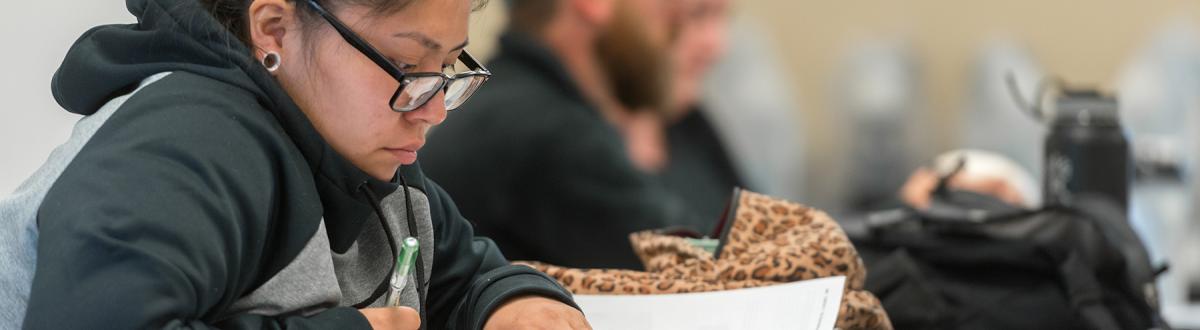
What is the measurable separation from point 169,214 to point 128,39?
21cm

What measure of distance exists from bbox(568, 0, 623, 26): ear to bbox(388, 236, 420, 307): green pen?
1.56 m

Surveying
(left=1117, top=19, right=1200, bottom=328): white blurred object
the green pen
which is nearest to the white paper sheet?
the green pen

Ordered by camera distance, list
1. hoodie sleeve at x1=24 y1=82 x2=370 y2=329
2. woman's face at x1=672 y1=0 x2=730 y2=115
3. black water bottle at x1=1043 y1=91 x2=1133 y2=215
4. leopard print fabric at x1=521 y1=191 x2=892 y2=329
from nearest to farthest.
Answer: hoodie sleeve at x1=24 y1=82 x2=370 y2=329, leopard print fabric at x1=521 y1=191 x2=892 y2=329, black water bottle at x1=1043 y1=91 x2=1133 y2=215, woman's face at x1=672 y1=0 x2=730 y2=115

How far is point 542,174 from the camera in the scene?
2.35 m

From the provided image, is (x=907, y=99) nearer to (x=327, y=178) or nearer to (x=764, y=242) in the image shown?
(x=764, y=242)

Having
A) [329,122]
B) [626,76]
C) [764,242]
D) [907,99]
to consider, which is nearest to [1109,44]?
[907,99]

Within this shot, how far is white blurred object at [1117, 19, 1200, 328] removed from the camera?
2.44 metres

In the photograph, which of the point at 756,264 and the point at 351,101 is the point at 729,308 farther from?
the point at 351,101

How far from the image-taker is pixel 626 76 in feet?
8.72

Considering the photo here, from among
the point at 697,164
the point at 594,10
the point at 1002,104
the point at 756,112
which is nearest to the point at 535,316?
the point at 594,10

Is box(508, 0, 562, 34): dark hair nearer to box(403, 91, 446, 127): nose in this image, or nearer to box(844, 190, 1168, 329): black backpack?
box(844, 190, 1168, 329): black backpack

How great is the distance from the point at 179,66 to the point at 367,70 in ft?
0.40

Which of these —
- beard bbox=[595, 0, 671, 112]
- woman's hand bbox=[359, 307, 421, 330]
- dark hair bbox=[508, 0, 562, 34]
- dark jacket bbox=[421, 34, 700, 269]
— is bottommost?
dark jacket bbox=[421, 34, 700, 269]

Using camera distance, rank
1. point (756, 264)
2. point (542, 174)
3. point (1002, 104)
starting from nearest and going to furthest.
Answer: point (756, 264) → point (542, 174) → point (1002, 104)
